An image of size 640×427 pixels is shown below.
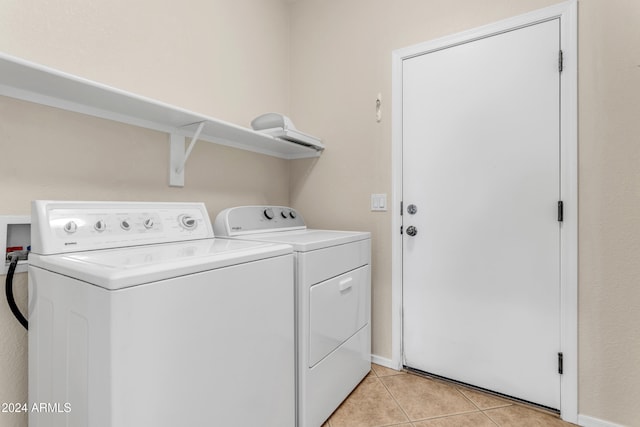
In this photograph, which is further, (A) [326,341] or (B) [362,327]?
(B) [362,327]

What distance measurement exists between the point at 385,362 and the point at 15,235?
6.35 ft

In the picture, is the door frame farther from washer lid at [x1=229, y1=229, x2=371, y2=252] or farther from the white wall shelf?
the white wall shelf

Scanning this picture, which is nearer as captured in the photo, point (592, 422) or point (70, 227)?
point (70, 227)

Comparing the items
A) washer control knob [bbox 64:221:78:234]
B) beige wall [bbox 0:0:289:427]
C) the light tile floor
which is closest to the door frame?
the light tile floor

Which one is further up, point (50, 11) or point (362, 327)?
point (50, 11)

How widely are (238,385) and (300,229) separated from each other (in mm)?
1144

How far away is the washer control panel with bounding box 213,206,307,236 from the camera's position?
1572 millimetres

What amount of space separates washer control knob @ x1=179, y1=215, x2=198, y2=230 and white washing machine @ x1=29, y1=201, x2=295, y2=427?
0.15 meters

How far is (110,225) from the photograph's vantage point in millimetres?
1147

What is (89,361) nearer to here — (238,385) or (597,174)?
(238,385)

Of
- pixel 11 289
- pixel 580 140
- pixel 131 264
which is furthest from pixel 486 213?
pixel 11 289

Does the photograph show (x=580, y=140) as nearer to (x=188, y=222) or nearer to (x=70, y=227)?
(x=188, y=222)

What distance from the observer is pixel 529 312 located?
1.55m

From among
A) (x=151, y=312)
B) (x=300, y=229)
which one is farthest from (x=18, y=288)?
(x=300, y=229)
